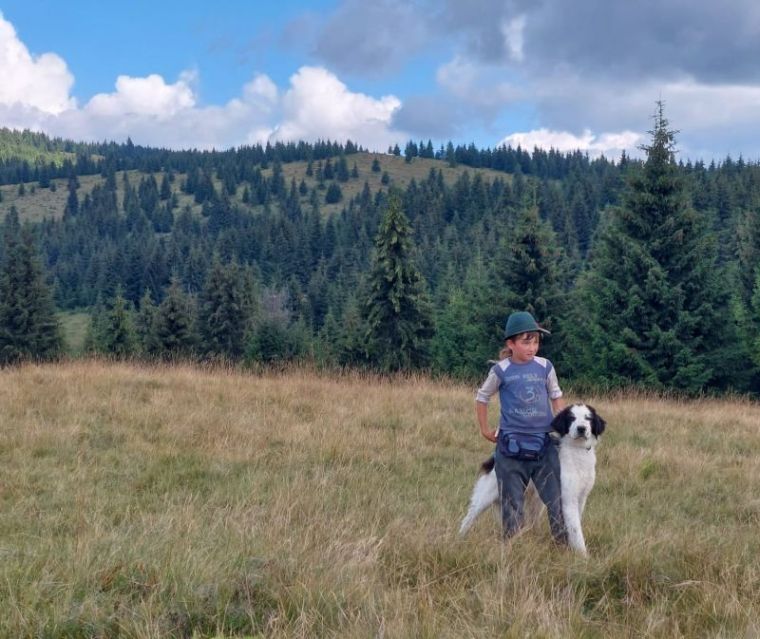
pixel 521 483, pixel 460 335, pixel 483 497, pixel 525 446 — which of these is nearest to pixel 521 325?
pixel 525 446

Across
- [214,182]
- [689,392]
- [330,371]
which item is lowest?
[689,392]

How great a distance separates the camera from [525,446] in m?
4.52

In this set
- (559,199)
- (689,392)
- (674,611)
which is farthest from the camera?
(559,199)

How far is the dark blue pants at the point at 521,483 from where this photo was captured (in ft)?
14.7

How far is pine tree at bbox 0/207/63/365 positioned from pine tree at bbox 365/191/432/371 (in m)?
25.2

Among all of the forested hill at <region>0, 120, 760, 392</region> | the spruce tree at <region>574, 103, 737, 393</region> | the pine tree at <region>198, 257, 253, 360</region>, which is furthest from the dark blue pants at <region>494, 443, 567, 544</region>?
the pine tree at <region>198, 257, 253, 360</region>

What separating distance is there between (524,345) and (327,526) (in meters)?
1.84

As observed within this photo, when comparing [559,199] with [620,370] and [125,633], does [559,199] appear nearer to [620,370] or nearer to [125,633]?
[620,370]

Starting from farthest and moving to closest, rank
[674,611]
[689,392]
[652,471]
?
[689,392] < [652,471] < [674,611]

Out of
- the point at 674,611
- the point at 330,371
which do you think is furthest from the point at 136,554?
the point at 330,371

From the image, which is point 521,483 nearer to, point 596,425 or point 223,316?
point 596,425

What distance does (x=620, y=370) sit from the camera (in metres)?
22.6

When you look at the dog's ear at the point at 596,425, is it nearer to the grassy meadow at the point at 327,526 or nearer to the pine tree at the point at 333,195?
the grassy meadow at the point at 327,526

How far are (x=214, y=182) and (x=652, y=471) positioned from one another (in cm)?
20120
